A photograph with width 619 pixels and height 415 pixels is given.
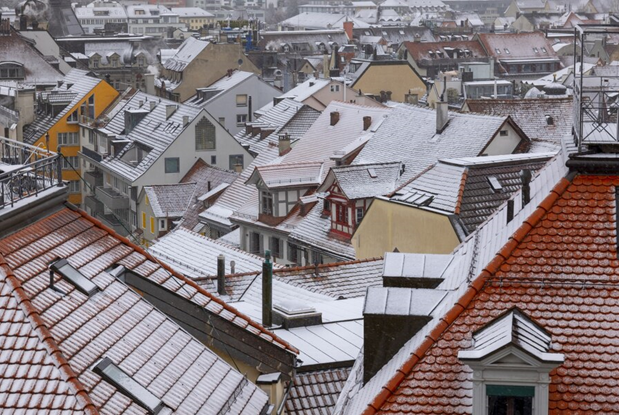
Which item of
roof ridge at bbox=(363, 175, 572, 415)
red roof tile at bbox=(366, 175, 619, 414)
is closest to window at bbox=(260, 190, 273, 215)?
roof ridge at bbox=(363, 175, 572, 415)

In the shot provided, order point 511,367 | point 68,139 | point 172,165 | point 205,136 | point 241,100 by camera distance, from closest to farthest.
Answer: point 511,367 < point 172,165 < point 205,136 < point 68,139 < point 241,100

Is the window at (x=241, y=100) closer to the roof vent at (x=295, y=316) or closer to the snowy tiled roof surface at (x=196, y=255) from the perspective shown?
the snowy tiled roof surface at (x=196, y=255)

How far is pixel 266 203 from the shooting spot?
56094 mm

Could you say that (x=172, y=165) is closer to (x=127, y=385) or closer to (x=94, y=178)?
(x=94, y=178)

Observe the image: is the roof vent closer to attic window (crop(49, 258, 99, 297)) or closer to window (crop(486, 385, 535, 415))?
attic window (crop(49, 258, 99, 297))

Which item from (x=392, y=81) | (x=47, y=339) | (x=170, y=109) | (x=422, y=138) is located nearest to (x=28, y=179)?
(x=47, y=339)

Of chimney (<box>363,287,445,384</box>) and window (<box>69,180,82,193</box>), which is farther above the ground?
chimney (<box>363,287,445,384</box>)

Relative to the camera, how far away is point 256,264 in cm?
3766

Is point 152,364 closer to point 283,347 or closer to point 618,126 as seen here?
point 283,347

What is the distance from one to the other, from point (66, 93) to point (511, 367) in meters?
74.7

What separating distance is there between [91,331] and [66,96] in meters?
71.2

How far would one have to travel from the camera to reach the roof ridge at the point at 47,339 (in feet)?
40.6

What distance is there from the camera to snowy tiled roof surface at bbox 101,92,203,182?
6981 centimetres

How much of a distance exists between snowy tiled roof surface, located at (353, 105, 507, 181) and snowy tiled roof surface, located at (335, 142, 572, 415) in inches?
1234
